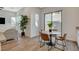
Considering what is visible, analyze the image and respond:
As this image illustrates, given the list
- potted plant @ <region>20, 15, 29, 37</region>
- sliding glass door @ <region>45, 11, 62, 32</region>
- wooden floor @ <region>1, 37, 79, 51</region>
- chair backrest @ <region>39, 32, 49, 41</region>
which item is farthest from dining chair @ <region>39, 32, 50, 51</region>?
potted plant @ <region>20, 15, 29, 37</region>

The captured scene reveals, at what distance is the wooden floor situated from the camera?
6.95 ft

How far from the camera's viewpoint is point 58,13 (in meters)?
2.22

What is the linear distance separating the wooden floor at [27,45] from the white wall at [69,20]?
22 cm

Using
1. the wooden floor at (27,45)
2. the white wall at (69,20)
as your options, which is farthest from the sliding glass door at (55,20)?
the wooden floor at (27,45)

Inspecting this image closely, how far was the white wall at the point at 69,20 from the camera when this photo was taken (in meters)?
2.05

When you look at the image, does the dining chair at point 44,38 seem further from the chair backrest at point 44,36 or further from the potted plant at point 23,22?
the potted plant at point 23,22

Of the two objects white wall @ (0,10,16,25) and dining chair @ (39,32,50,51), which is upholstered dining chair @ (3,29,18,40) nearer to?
white wall @ (0,10,16,25)

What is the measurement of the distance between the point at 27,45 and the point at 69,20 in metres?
1.27

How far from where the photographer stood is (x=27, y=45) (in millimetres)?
2268

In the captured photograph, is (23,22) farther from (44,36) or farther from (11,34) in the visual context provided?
(44,36)

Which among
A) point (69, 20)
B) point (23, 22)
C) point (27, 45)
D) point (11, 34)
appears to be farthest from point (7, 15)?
point (69, 20)
